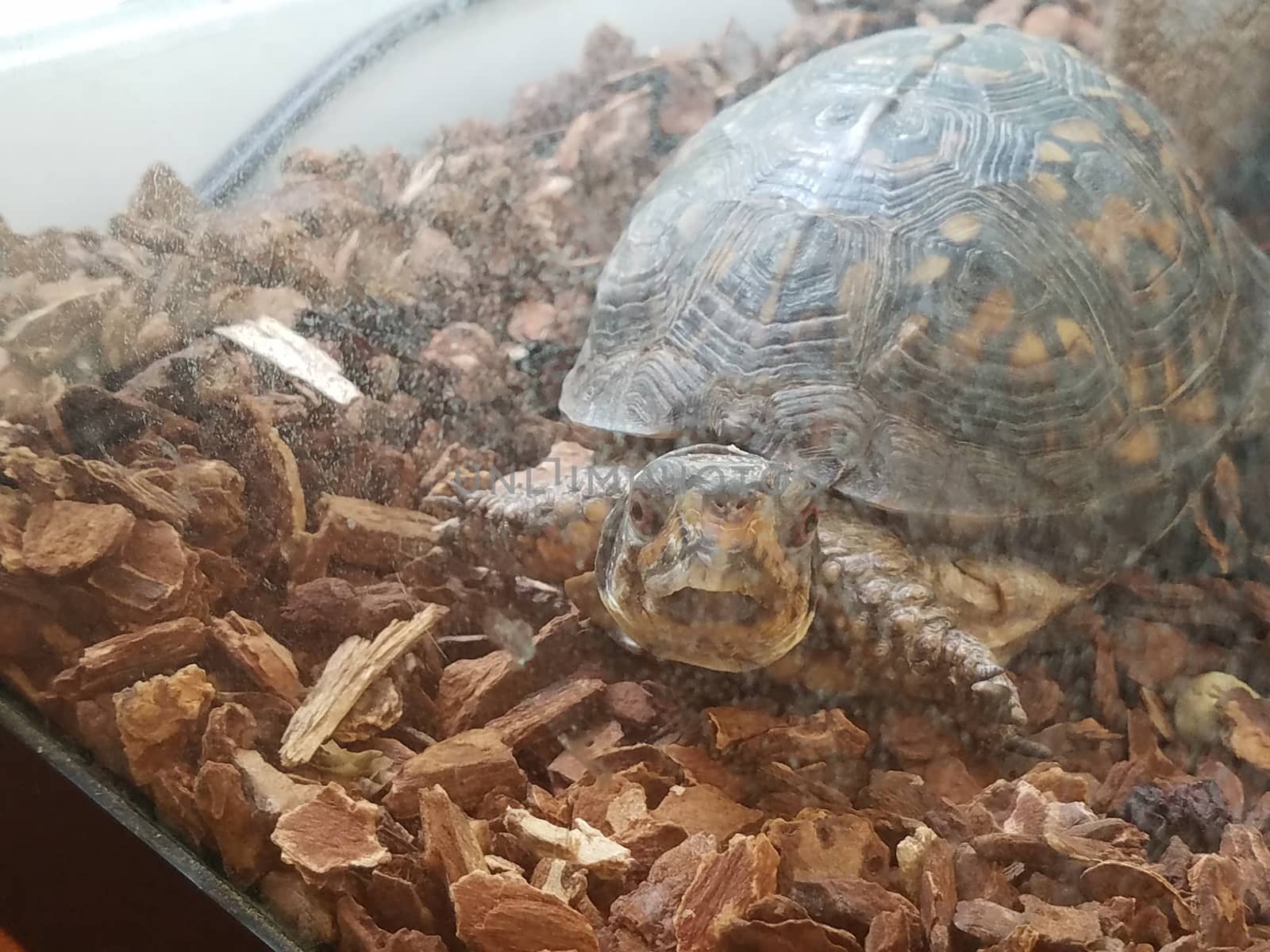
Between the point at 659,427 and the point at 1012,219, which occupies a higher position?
the point at 1012,219

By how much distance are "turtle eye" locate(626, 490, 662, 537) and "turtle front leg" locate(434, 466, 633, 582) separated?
0.22 m

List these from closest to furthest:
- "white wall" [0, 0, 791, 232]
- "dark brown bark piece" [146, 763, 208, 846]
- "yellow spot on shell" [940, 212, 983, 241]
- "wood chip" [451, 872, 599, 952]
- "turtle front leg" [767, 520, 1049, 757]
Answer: "wood chip" [451, 872, 599, 952] → "dark brown bark piece" [146, 763, 208, 846] → "turtle front leg" [767, 520, 1049, 757] → "white wall" [0, 0, 791, 232] → "yellow spot on shell" [940, 212, 983, 241]

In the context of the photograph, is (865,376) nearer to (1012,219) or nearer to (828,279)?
(828,279)

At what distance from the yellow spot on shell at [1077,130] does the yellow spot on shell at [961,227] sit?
0.25m

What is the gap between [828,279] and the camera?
1.41m

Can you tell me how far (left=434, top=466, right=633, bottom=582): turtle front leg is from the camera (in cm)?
137

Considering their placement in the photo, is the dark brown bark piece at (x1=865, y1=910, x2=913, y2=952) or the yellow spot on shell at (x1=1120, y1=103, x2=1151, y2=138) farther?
the yellow spot on shell at (x1=1120, y1=103, x2=1151, y2=138)

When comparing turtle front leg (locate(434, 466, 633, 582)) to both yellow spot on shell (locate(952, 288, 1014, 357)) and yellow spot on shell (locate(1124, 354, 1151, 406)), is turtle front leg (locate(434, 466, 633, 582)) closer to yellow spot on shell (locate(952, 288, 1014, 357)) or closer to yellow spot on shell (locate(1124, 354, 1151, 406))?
yellow spot on shell (locate(952, 288, 1014, 357))

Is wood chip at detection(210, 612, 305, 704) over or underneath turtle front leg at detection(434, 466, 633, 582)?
over

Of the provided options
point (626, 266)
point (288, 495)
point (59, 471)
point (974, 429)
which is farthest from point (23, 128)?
point (974, 429)

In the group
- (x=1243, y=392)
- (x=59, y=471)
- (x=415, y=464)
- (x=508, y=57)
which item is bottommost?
(x=1243, y=392)

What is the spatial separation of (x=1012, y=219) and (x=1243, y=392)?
505 mm

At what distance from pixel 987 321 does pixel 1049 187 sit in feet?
0.91

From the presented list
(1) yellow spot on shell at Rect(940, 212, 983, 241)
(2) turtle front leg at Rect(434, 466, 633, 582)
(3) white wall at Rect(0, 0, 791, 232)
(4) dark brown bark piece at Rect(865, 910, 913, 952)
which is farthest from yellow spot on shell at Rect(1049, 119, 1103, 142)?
(4) dark brown bark piece at Rect(865, 910, 913, 952)
